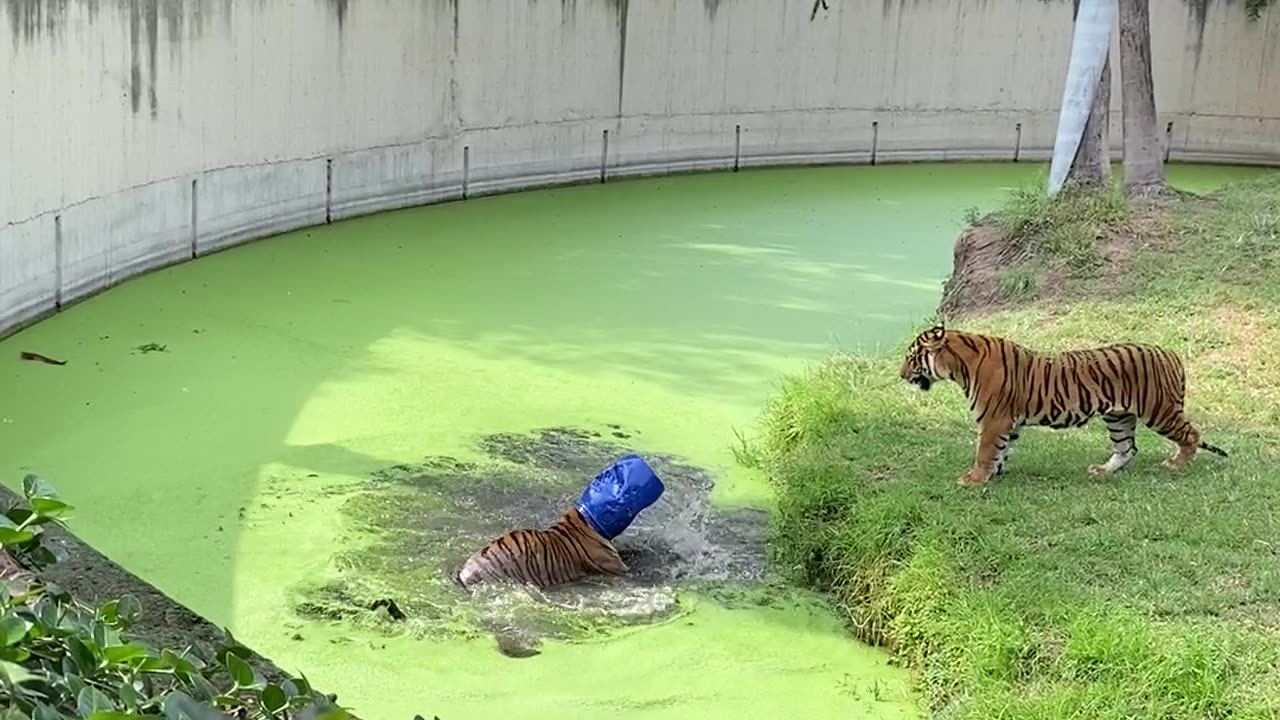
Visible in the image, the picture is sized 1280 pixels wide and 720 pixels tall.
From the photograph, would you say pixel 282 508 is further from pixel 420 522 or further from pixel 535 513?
pixel 535 513

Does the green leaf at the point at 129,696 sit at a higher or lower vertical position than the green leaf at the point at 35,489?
lower

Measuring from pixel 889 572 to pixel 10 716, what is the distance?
3671mm

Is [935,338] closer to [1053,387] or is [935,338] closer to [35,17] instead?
[1053,387]

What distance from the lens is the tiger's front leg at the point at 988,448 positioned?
5047 mm

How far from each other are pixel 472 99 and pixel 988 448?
272 inches

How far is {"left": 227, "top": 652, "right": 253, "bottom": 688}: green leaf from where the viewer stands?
143 centimetres

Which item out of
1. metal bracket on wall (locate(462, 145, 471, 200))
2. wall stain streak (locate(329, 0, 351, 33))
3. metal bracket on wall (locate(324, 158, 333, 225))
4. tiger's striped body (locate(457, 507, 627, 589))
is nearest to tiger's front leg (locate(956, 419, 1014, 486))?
tiger's striped body (locate(457, 507, 627, 589))

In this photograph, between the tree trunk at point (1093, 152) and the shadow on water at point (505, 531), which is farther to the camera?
the tree trunk at point (1093, 152)

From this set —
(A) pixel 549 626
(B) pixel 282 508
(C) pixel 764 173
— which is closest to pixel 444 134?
(C) pixel 764 173

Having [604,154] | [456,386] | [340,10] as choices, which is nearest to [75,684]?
[456,386]

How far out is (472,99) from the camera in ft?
36.9

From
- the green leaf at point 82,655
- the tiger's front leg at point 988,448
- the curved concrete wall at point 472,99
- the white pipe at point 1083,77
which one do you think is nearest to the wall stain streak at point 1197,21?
the curved concrete wall at point 472,99

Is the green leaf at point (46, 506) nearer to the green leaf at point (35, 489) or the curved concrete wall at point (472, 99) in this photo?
the green leaf at point (35, 489)

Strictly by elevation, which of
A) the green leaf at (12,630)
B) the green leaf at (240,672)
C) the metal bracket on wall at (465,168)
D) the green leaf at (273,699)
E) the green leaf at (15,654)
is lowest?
the metal bracket on wall at (465,168)
